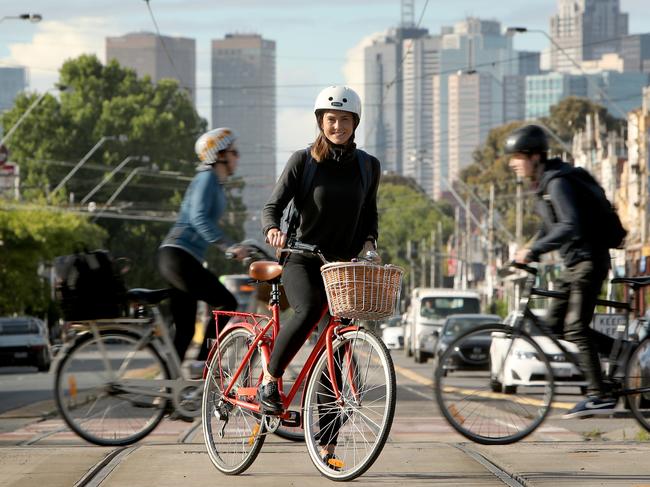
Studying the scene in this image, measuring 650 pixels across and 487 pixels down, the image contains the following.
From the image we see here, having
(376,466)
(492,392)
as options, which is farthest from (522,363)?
(376,466)

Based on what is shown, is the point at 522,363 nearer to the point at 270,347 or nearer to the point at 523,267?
the point at 523,267

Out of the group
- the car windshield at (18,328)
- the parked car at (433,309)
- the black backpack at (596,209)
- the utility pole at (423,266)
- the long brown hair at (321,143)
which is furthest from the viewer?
the utility pole at (423,266)

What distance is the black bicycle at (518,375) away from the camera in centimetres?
1025

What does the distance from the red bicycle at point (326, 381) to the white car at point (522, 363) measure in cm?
160

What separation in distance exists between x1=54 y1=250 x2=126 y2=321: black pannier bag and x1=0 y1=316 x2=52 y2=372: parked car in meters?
31.9

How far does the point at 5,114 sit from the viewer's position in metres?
91.4

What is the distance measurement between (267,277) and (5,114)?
8416cm

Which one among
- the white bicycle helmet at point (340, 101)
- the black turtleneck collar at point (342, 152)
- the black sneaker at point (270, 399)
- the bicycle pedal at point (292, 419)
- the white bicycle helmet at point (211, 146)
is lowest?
the bicycle pedal at point (292, 419)

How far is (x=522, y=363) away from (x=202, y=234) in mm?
2080

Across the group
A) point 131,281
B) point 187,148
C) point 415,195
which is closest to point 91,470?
point 131,281

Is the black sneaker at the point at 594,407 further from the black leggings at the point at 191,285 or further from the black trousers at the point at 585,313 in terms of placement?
the black leggings at the point at 191,285

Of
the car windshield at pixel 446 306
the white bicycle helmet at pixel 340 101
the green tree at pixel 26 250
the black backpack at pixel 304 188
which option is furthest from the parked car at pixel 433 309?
the white bicycle helmet at pixel 340 101

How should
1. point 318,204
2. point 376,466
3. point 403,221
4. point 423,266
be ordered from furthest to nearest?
point 403,221 → point 423,266 → point 376,466 → point 318,204

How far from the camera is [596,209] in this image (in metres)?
10.3
